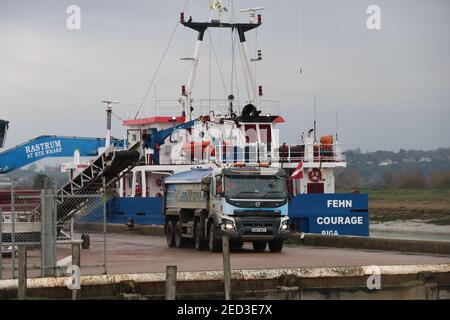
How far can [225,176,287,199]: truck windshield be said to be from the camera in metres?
26.4

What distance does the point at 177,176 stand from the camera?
30.0 m

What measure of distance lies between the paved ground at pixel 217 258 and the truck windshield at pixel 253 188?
150cm

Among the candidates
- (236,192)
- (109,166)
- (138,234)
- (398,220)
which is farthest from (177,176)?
(398,220)

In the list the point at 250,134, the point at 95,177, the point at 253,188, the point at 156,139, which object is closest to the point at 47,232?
the point at 253,188

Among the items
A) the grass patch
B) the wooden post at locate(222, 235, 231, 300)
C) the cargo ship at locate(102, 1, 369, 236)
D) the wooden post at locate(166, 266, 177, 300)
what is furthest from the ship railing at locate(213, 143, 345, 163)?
the grass patch

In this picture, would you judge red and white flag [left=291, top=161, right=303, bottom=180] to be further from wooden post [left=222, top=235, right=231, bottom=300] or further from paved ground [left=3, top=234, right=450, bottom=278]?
wooden post [left=222, top=235, right=231, bottom=300]

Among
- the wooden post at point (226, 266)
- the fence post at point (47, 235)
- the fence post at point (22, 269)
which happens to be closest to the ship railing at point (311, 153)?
the fence post at point (47, 235)

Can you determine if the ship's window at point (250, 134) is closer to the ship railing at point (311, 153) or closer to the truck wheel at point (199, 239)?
the ship railing at point (311, 153)

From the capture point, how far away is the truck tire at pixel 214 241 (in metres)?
26.8
